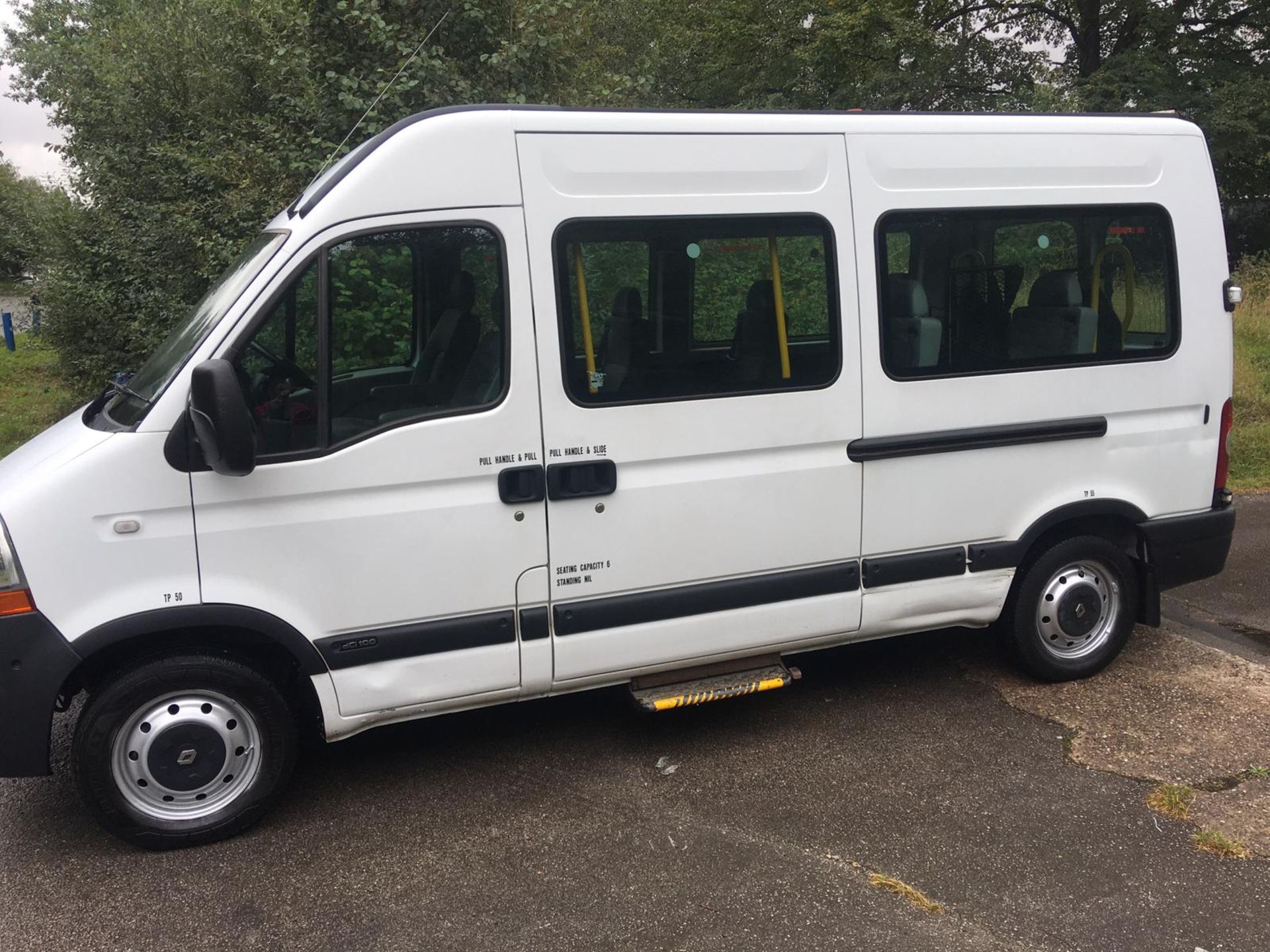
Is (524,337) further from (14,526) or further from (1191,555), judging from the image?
(1191,555)

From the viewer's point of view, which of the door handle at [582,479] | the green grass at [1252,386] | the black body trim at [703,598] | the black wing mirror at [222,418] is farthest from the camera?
the green grass at [1252,386]

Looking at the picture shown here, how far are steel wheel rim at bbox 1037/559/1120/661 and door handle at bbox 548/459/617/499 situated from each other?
7.28 feet

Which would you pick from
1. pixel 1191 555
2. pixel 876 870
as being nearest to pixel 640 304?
pixel 876 870

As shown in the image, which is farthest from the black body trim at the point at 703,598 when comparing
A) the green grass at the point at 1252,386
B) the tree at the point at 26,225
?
the tree at the point at 26,225

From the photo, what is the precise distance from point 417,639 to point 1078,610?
3.05 m

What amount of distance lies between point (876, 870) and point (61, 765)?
324 cm

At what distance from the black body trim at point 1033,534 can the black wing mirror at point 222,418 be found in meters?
3.00

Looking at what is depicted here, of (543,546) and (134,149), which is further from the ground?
(134,149)

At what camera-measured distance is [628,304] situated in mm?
3955

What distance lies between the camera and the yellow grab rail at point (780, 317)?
420 centimetres

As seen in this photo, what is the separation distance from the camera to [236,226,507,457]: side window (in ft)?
11.7

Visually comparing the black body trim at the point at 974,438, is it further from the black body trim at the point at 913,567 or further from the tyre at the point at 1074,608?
the tyre at the point at 1074,608

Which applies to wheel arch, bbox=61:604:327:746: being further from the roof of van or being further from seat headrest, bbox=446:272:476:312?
the roof of van

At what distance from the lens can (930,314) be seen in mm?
4422
